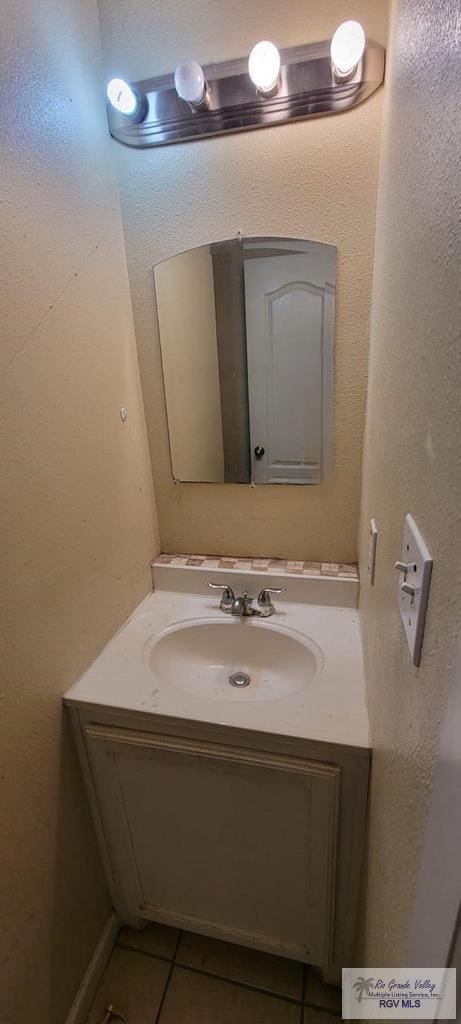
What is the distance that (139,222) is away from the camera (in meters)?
1.10

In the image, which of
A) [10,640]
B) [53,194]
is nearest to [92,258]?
[53,194]

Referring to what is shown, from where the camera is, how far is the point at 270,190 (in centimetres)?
101

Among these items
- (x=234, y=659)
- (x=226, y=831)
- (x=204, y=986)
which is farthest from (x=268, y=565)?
(x=204, y=986)

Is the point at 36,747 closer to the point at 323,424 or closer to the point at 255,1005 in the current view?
the point at 255,1005

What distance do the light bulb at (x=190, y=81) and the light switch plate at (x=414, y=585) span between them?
3.45ft

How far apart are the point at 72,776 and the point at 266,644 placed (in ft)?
1.77

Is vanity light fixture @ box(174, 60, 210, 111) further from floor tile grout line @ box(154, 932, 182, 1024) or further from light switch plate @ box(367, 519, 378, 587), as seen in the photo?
floor tile grout line @ box(154, 932, 182, 1024)

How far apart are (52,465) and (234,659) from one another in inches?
27.5

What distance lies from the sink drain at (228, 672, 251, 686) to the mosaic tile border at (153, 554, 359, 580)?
29 cm

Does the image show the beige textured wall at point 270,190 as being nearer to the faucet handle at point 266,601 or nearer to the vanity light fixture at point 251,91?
the vanity light fixture at point 251,91

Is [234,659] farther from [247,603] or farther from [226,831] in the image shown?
[226,831]

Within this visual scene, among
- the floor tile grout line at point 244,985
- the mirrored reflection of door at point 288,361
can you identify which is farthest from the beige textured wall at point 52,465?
the mirrored reflection of door at point 288,361

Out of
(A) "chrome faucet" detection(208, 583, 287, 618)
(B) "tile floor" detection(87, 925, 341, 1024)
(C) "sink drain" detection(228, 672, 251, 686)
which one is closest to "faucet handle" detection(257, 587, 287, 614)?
(A) "chrome faucet" detection(208, 583, 287, 618)

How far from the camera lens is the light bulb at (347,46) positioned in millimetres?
839
